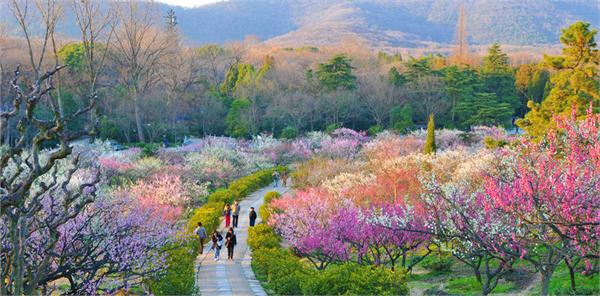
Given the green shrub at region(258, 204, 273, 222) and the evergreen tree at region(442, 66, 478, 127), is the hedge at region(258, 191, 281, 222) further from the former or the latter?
the evergreen tree at region(442, 66, 478, 127)

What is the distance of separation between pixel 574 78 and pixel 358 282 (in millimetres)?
15299

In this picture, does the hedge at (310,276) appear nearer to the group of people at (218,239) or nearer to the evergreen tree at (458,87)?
the group of people at (218,239)

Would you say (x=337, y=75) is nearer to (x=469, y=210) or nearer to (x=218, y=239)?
(x=218, y=239)

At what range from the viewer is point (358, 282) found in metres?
9.76

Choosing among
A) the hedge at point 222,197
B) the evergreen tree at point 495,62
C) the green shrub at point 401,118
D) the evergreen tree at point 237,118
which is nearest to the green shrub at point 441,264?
the hedge at point 222,197

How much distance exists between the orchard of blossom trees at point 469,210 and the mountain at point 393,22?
120324 mm

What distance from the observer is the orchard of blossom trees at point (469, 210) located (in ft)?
28.5

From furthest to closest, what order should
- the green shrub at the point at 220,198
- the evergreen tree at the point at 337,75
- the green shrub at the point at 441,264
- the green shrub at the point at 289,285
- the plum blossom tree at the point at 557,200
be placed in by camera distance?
the evergreen tree at the point at 337,75, the green shrub at the point at 220,198, the green shrub at the point at 441,264, the green shrub at the point at 289,285, the plum blossom tree at the point at 557,200

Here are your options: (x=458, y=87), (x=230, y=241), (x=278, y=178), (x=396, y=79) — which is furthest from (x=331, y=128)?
(x=230, y=241)

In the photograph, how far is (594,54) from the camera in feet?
71.3

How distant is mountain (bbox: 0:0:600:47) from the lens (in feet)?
494

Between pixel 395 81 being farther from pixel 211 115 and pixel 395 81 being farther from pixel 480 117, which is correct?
pixel 211 115

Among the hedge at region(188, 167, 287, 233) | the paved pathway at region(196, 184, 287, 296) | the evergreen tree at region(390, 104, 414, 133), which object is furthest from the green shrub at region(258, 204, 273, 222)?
the evergreen tree at region(390, 104, 414, 133)

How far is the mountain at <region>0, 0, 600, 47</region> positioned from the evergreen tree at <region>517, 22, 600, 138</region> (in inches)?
4649
